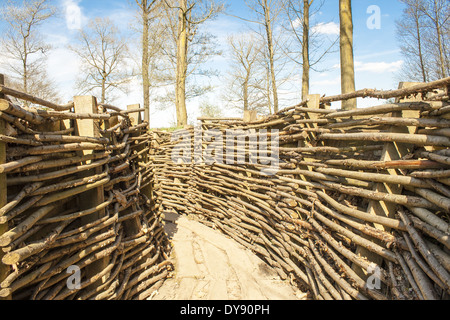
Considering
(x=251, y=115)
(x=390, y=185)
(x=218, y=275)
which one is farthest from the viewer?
(x=251, y=115)

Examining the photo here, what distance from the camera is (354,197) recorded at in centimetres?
240

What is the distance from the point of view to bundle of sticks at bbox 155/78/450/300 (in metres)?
1.62

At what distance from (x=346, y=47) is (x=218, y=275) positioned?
457cm

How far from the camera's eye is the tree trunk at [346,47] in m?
5.11

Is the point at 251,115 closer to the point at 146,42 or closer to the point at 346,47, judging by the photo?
the point at 346,47

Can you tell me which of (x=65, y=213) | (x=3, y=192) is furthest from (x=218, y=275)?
(x=3, y=192)

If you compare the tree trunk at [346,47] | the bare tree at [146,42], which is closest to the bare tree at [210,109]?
the bare tree at [146,42]

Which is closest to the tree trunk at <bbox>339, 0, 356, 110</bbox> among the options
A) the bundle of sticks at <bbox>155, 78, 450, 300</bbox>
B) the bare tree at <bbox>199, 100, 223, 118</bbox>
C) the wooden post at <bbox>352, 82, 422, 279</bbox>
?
the bundle of sticks at <bbox>155, 78, 450, 300</bbox>

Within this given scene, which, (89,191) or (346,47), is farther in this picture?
(346,47)

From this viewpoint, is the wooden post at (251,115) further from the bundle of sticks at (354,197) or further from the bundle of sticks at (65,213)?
the bundle of sticks at (65,213)

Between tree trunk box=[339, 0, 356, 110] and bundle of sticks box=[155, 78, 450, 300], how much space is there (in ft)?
6.52

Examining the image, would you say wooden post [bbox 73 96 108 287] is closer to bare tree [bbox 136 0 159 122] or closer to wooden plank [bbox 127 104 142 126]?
wooden plank [bbox 127 104 142 126]

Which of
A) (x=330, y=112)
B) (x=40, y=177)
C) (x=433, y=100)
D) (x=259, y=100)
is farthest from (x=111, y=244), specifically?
(x=259, y=100)

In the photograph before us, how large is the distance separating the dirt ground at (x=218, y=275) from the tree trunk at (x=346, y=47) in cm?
337
